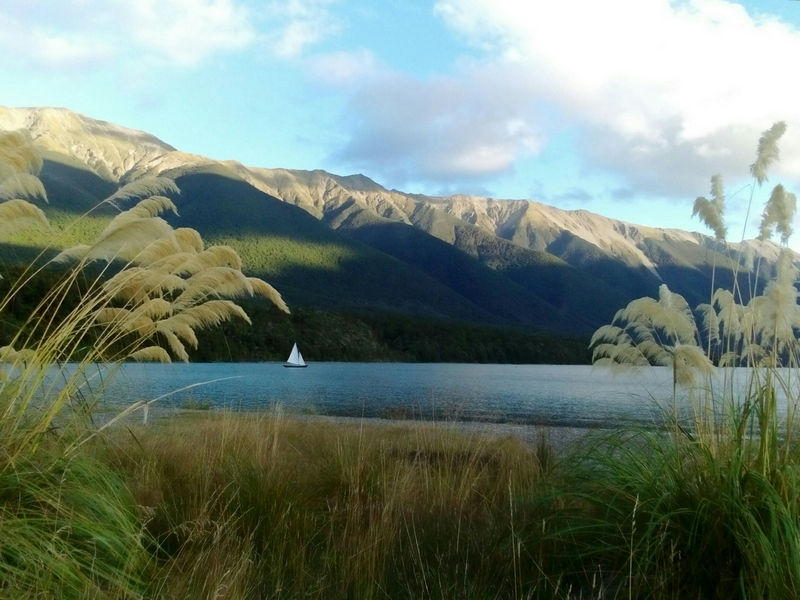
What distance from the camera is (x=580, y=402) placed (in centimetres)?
3162

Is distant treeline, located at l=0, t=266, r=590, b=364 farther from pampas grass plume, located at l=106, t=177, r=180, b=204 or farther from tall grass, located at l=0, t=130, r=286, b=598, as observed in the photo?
pampas grass plume, located at l=106, t=177, r=180, b=204

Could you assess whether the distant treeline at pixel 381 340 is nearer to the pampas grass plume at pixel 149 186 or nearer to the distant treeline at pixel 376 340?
the distant treeline at pixel 376 340

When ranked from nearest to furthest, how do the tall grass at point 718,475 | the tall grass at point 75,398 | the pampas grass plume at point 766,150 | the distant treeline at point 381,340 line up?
1. the tall grass at point 75,398
2. the tall grass at point 718,475
3. the pampas grass plume at point 766,150
4. the distant treeline at point 381,340

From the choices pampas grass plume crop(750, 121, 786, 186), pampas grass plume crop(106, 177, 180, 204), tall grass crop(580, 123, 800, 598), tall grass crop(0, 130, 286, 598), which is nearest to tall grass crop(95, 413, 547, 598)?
tall grass crop(0, 130, 286, 598)

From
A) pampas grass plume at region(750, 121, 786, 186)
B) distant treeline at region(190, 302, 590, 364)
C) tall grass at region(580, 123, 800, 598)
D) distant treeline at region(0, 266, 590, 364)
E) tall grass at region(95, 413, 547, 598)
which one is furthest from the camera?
distant treeline at region(190, 302, 590, 364)

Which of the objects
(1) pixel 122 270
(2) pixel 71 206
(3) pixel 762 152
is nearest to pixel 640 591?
(3) pixel 762 152

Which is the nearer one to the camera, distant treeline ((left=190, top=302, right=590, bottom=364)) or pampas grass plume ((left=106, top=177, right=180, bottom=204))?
pampas grass plume ((left=106, top=177, right=180, bottom=204))

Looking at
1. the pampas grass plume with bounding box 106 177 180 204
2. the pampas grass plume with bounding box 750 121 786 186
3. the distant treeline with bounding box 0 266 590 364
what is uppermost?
the pampas grass plume with bounding box 750 121 786 186

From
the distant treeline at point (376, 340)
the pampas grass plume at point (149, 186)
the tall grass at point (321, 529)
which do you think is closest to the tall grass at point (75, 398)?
the pampas grass plume at point (149, 186)

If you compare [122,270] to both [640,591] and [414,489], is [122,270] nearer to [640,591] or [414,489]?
[414,489]

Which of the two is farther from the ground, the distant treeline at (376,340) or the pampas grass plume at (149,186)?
the pampas grass plume at (149,186)

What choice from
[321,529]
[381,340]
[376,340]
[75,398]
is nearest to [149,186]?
[75,398]

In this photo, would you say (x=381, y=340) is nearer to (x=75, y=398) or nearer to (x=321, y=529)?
(x=75, y=398)

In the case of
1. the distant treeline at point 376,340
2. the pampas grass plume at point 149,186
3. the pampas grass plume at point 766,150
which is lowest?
the distant treeline at point 376,340
